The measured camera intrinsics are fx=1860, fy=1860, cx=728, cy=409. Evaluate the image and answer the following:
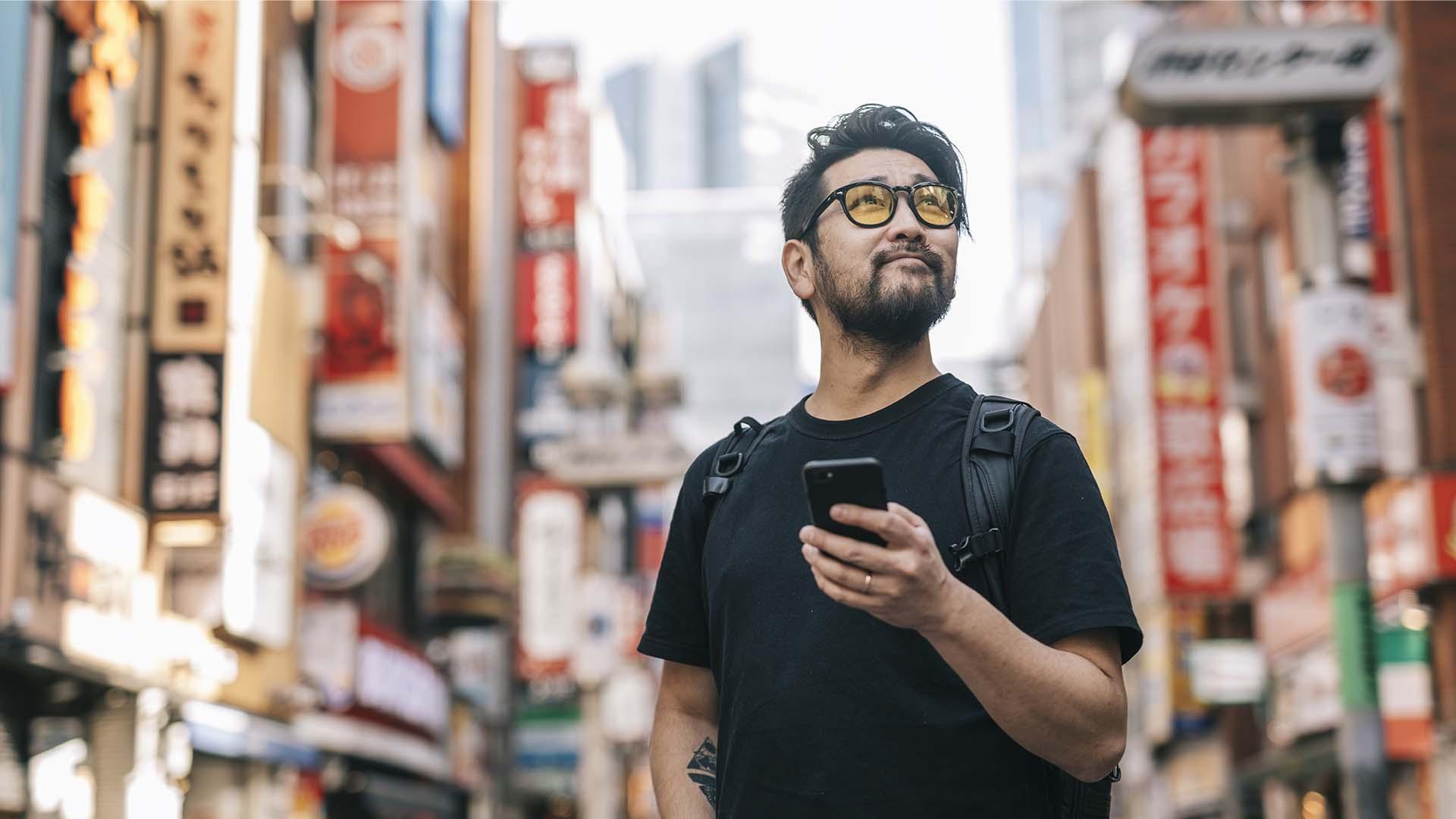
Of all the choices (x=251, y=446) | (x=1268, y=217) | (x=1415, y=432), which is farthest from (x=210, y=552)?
(x=1268, y=217)

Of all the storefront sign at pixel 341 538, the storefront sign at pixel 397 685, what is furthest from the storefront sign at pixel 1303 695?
the storefront sign at pixel 397 685

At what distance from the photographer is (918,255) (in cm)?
304

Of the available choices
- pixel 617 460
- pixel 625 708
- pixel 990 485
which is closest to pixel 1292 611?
pixel 617 460

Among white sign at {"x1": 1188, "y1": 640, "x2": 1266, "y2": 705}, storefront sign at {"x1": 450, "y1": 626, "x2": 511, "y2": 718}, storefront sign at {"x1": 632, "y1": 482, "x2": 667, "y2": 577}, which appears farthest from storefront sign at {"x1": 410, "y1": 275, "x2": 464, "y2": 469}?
storefront sign at {"x1": 632, "y1": 482, "x2": 667, "y2": 577}

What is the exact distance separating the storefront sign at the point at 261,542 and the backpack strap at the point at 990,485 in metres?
13.2

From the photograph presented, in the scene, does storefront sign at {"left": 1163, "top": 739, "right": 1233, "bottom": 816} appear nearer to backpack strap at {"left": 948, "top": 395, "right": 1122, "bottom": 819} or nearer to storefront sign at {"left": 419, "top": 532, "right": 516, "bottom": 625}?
storefront sign at {"left": 419, "top": 532, "right": 516, "bottom": 625}

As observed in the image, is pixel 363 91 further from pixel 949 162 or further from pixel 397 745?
pixel 949 162

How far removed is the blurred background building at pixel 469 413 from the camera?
38.3 feet

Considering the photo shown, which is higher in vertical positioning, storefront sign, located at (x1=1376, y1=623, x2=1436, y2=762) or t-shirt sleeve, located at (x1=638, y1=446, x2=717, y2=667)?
t-shirt sleeve, located at (x1=638, y1=446, x2=717, y2=667)

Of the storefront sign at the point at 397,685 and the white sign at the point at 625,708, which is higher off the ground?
the storefront sign at the point at 397,685

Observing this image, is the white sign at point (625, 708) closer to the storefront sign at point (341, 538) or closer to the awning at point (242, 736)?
the storefront sign at point (341, 538)

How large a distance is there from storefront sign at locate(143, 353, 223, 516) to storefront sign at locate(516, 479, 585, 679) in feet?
54.8

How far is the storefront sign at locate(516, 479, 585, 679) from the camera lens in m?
32.5

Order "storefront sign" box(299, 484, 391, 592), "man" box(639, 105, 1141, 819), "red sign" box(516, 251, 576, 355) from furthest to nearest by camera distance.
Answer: "red sign" box(516, 251, 576, 355), "storefront sign" box(299, 484, 391, 592), "man" box(639, 105, 1141, 819)
